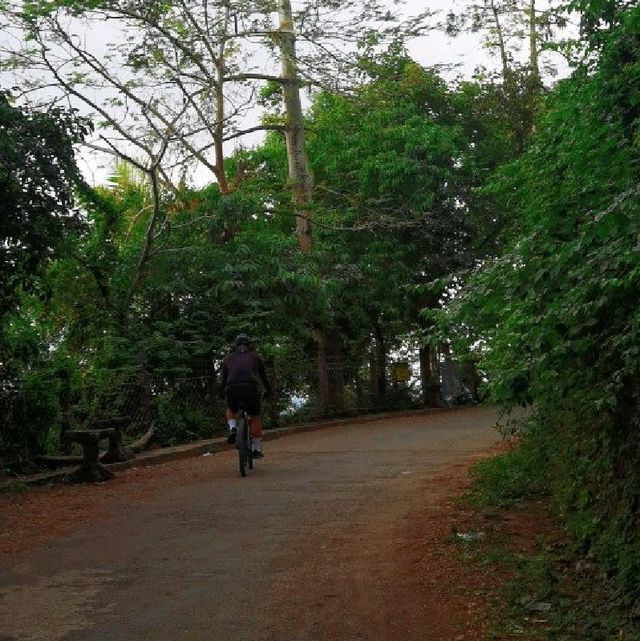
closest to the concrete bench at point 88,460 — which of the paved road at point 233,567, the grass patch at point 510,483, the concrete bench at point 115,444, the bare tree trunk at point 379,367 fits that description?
the paved road at point 233,567

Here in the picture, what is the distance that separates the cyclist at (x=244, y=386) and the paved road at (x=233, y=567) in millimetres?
695

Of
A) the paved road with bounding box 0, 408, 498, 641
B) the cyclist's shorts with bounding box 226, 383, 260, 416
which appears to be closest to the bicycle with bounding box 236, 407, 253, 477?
the cyclist's shorts with bounding box 226, 383, 260, 416

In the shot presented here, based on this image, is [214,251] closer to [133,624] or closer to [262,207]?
[262,207]

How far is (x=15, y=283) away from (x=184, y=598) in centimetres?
772

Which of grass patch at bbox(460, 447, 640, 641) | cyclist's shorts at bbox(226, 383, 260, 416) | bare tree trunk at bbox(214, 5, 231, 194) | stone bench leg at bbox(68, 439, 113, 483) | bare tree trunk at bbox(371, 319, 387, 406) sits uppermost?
bare tree trunk at bbox(214, 5, 231, 194)

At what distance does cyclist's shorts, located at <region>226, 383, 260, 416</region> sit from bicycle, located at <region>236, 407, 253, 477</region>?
113mm

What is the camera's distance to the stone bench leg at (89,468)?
13.5 m

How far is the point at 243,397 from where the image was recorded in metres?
13.7

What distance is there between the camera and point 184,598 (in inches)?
264

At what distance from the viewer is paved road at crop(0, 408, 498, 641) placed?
6.04 metres

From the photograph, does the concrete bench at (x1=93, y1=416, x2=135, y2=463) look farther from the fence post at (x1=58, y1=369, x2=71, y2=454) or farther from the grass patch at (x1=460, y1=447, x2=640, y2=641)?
the grass patch at (x1=460, y1=447, x2=640, y2=641)

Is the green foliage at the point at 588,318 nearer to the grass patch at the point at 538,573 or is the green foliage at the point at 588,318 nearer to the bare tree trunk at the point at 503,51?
the grass patch at the point at 538,573

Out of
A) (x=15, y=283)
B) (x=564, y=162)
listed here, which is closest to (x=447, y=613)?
(x=564, y=162)

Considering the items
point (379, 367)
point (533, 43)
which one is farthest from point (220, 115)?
point (533, 43)
